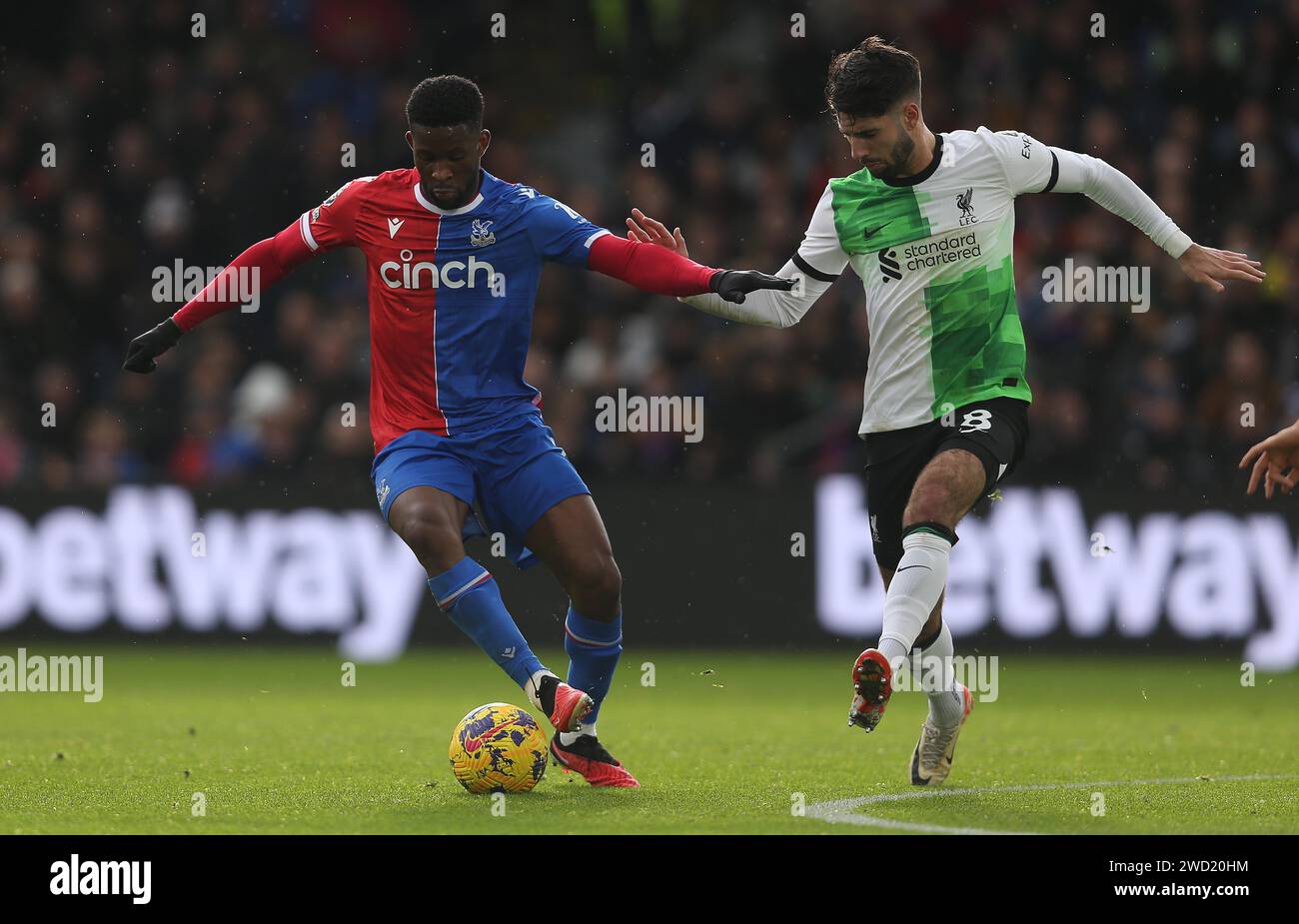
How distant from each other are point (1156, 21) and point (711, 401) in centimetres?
512

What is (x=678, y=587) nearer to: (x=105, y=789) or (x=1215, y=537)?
(x=1215, y=537)

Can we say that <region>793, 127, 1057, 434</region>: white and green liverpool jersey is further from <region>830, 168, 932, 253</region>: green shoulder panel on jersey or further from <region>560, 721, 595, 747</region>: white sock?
<region>560, 721, 595, 747</region>: white sock

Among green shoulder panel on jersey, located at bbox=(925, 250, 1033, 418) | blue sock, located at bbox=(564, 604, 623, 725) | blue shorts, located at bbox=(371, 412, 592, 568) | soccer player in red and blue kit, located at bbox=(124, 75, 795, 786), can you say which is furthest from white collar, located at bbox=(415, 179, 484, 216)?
green shoulder panel on jersey, located at bbox=(925, 250, 1033, 418)

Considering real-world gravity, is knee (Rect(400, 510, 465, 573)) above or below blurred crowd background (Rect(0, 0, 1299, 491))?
below

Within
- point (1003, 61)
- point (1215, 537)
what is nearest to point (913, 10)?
point (1003, 61)

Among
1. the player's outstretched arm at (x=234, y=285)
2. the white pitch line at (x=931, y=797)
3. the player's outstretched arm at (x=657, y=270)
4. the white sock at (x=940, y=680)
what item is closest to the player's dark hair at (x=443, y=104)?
the player's outstretched arm at (x=657, y=270)

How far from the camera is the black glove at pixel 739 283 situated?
652 cm

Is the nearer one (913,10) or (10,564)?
(10,564)

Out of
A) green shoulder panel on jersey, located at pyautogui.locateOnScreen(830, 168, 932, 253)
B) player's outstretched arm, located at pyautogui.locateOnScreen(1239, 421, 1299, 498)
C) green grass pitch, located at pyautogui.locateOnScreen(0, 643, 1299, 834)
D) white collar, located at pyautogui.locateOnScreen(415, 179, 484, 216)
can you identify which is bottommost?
green grass pitch, located at pyautogui.locateOnScreen(0, 643, 1299, 834)

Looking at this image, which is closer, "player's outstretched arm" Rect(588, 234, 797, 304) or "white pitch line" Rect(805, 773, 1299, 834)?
"white pitch line" Rect(805, 773, 1299, 834)

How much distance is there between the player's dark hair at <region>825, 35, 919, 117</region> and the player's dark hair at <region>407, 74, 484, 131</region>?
1315 mm

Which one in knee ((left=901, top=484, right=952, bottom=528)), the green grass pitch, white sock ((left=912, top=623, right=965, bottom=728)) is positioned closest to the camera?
the green grass pitch

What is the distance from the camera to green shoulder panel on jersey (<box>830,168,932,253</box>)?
6.86 metres

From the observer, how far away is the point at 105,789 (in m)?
6.84
